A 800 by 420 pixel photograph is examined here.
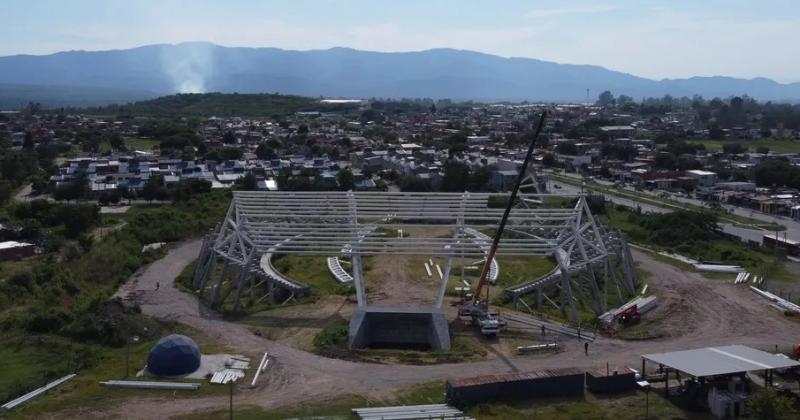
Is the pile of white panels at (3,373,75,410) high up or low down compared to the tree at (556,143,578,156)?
down

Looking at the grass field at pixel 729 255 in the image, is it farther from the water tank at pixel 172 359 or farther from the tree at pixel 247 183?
the tree at pixel 247 183

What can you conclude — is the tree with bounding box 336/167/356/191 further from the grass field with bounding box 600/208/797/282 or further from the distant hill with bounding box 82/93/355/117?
the distant hill with bounding box 82/93/355/117

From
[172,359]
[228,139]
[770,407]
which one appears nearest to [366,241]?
[172,359]

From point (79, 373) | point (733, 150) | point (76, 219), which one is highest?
point (733, 150)

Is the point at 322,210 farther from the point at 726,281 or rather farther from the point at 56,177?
the point at 56,177

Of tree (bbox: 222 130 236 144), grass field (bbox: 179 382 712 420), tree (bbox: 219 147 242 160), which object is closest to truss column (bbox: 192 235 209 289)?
grass field (bbox: 179 382 712 420)

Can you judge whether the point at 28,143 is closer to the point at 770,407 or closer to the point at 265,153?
the point at 265,153

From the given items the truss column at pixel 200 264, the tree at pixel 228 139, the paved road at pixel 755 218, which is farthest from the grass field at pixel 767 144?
the truss column at pixel 200 264
